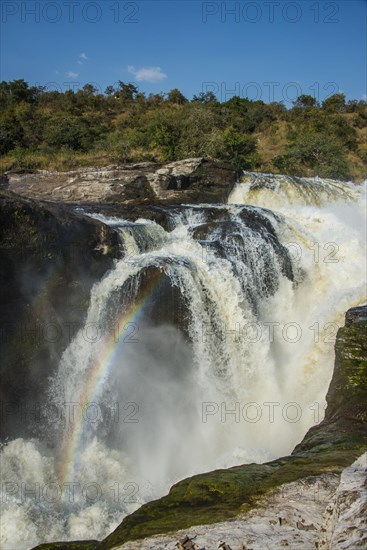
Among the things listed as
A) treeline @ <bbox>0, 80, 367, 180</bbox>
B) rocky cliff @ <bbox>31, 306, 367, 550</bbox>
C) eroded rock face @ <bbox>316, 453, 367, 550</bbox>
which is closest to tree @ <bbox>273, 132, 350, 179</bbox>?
treeline @ <bbox>0, 80, 367, 180</bbox>

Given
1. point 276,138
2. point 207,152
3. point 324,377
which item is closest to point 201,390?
point 324,377

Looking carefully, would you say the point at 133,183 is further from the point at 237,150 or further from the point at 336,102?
the point at 336,102

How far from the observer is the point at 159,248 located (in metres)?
12.2

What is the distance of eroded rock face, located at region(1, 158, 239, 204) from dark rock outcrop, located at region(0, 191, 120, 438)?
27.6 ft

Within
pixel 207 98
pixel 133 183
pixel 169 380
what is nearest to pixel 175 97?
pixel 207 98

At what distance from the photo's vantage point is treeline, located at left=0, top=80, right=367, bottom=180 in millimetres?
26188

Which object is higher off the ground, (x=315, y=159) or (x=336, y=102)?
(x=336, y=102)

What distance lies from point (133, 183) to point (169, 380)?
10.7 m

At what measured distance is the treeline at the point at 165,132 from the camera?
26188 millimetres

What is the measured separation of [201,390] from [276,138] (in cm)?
3191

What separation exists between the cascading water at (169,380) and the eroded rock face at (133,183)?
5929 millimetres

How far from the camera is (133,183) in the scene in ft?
60.5

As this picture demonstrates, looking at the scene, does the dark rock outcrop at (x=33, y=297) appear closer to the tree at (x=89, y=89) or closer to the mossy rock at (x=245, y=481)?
the mossy rock at (x=245, y=481)

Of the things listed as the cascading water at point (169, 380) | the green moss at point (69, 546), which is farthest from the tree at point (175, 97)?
the green moss at point (69, 546)
